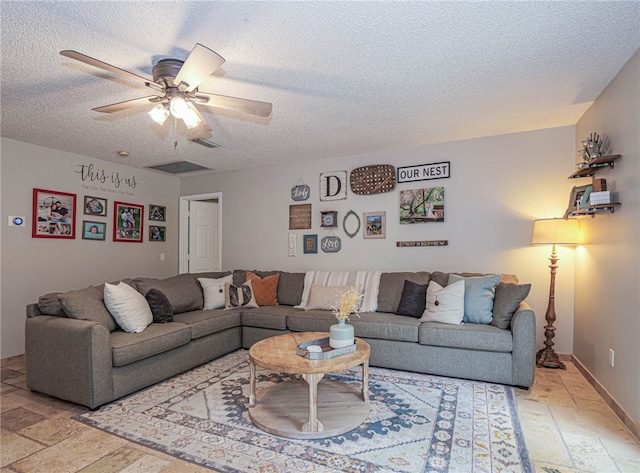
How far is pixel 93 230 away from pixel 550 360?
554cm

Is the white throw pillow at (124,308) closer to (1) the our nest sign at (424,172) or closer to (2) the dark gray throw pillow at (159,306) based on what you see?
(2) the dark gray throw pillow at (159,306)

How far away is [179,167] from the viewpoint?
5.13 metres

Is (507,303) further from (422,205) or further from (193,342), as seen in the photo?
(193,342)

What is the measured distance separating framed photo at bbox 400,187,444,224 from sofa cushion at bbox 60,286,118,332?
3.25 metres

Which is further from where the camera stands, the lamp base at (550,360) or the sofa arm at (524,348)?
the lamp base at (550,360)

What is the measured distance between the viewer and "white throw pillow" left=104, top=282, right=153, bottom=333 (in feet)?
9.53

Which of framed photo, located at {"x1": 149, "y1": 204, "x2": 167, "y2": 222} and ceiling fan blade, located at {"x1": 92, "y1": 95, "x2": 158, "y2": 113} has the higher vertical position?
ceiling fan blade, located at {"x1": 92, "y1": 95, "x2": 158, "y2": 113}

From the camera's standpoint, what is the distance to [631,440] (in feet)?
6.89

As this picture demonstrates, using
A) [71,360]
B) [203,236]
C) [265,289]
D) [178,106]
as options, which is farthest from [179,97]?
[203,236]

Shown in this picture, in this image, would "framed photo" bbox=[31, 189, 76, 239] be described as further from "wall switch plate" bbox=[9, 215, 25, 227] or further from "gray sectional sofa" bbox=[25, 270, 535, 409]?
"gray sectional sofa" bbox=[25, 270, 535, 409]

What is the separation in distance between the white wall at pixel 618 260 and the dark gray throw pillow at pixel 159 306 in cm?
367

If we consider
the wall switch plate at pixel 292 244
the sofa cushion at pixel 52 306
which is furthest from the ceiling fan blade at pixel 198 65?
the wall switch plate at pixel 292 244

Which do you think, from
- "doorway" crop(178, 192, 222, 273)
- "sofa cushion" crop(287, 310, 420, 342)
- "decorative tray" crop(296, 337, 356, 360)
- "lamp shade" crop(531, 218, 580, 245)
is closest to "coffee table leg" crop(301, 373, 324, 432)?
"decorative tray" crop(296, 337, 356, 360)

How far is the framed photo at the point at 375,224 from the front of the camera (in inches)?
172
